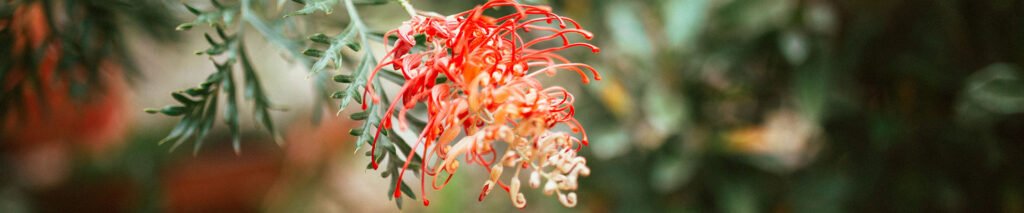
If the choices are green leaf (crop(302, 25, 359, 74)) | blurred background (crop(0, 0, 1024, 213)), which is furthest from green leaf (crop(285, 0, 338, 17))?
blurred background (crop(0, 0, 1024, 213))

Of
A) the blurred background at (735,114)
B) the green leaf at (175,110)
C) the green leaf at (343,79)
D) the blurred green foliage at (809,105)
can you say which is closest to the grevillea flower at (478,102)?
the green leaf at (343,79)

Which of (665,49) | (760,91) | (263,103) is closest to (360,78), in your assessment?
(263,103)

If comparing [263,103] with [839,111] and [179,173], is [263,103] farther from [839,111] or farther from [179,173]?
[179,173]

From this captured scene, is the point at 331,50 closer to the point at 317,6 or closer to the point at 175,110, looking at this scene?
the point at 317,6

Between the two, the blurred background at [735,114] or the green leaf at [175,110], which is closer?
the green leaf at [175,110]

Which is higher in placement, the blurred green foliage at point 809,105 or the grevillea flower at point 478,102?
the blurred green foliage at point 809,105

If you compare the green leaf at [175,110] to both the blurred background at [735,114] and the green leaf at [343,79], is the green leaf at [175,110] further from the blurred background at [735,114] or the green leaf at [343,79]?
the blurred background at [735,114]

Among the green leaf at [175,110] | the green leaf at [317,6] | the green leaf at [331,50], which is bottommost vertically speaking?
the green leaf at [175,110]

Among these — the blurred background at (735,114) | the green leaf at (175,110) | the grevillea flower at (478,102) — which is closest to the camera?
the grevillea flower at (478,102)

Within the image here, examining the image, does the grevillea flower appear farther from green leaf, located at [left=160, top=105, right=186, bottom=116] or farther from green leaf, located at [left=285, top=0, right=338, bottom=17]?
green leaf, located at [left=160, top=105, right=186, bottom=116]
